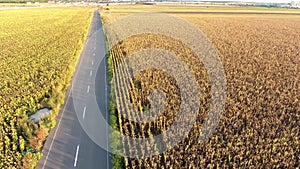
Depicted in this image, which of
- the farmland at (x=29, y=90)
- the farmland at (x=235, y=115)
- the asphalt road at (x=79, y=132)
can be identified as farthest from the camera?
the farmland at (x=29, y=90)

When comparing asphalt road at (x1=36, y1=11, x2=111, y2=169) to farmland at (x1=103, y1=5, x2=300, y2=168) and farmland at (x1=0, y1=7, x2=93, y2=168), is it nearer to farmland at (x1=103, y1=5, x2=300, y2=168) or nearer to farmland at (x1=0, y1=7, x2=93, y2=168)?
farmland at (x1=0, y1=7, x2=93, y2=168)

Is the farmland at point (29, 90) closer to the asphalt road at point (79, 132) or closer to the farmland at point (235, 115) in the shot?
the asphalt road at point (79, 132)

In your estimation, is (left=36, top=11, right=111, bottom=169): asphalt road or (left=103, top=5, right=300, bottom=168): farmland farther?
(left=36, top=11, right=111, bottom=169): asphalt road

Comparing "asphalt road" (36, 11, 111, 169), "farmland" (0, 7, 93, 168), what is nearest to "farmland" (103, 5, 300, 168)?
"asphalt road" (36, 11, 111, 169)

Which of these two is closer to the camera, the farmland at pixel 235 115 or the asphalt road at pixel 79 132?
the farmland at pixel 235 115

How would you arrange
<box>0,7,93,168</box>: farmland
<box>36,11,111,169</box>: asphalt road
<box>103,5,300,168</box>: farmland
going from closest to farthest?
<box>103,5,300,168</box>: farmland < <box>36,11,111,169</box>: asphalt road < <box>0,7,93,168</box>: farmland

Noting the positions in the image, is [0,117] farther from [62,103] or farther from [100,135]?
[100,135]

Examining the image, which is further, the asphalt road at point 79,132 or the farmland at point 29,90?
the farmland at point 29,90

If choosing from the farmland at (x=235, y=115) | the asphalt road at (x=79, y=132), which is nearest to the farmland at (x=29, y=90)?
the asphalt road at (x=79, y=132)

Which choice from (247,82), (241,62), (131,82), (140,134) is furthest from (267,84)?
(140,134)

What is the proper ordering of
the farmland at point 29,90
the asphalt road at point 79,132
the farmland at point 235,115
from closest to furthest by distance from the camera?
the farmland at point 235,115 → the asphalt road at point 79,132 → the farmland at point 29,90
